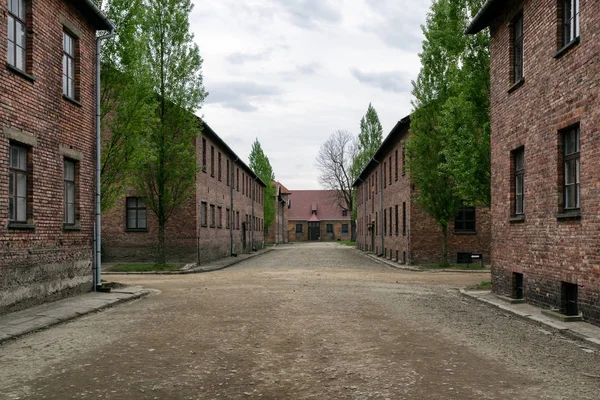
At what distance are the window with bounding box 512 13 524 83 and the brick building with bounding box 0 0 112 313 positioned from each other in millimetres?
9607

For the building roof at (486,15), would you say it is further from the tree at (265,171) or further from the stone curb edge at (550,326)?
the tree at (265,171)

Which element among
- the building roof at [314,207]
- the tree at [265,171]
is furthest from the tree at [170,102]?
the building roof at [314,207]

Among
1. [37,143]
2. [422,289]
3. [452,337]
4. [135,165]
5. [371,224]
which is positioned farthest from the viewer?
[371,224]

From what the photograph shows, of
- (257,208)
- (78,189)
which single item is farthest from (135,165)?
(257,208)

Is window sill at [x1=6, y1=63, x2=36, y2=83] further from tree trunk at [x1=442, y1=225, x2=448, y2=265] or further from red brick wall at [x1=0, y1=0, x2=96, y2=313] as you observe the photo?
tree trunk at [x1=442, y1=225, x2=448, y2=265]

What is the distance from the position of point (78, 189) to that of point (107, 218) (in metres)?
14.0

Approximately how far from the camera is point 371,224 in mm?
45125

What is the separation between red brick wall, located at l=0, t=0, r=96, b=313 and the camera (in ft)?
37.3

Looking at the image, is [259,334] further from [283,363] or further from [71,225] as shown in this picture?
[71,225]

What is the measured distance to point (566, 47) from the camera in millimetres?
10688

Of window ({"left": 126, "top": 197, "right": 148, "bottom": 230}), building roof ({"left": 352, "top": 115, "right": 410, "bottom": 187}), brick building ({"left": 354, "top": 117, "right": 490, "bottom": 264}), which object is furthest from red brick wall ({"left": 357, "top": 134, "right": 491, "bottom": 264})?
window ({"left": 126, "top": 197, "right": 148, "bottom": 230})

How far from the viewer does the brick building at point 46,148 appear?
453 inches

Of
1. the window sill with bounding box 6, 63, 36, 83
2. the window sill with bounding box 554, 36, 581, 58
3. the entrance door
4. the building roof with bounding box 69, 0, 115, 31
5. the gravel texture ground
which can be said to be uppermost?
the building roof with bounding box 69, 0, 115, 31

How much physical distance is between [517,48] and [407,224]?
15817mm
